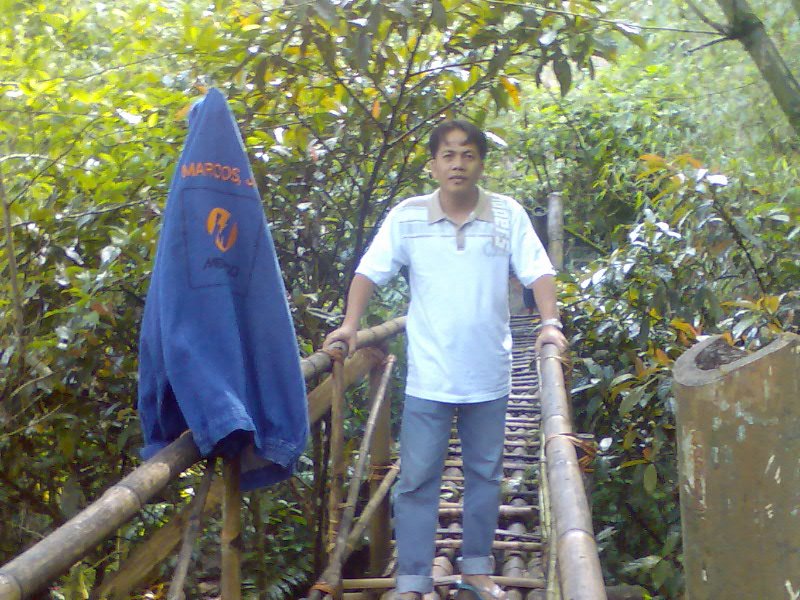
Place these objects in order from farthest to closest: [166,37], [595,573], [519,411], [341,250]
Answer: [519,411]
[341,250]
[166,37]
[595,573]

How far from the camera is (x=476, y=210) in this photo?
2.41 meters

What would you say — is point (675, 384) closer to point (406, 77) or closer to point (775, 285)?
point (406, 77)

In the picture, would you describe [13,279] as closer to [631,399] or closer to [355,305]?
[355,305]

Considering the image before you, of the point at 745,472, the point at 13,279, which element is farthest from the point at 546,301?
the point at 13,279

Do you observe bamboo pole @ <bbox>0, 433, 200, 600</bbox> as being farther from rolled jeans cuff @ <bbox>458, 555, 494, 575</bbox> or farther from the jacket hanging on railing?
rolled jeans cuff @ <bbox>458, 555, 494, 575</bbox>

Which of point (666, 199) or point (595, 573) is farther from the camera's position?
point (666, 199)

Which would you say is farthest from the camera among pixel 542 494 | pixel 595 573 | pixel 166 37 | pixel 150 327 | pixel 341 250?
pixel 341 250

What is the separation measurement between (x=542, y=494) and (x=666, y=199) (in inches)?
60.8

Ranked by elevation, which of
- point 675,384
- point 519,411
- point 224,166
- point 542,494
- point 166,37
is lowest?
point 675,384

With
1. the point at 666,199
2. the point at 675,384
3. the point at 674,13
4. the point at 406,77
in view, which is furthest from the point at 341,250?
the point at 675,384

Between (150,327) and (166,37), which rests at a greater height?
(166,37)

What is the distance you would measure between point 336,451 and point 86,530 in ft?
3.96

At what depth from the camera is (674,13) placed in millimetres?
3588

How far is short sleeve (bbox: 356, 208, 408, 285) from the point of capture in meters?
2.45
